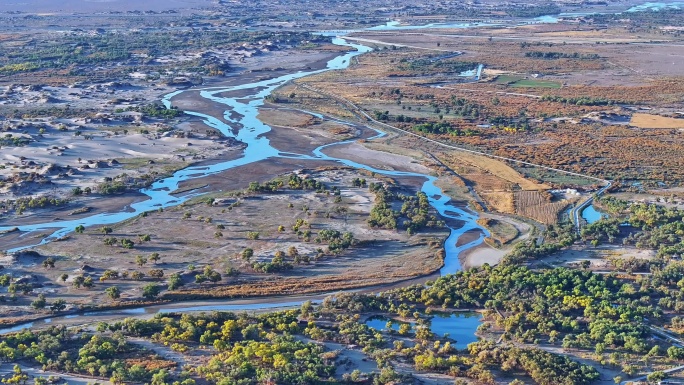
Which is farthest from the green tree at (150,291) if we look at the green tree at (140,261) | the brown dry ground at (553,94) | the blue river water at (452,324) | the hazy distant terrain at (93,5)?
the hazy distant terrain at (93,5)

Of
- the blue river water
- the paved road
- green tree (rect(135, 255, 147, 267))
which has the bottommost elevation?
the blue river water

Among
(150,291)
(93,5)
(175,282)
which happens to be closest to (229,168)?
(175,282)

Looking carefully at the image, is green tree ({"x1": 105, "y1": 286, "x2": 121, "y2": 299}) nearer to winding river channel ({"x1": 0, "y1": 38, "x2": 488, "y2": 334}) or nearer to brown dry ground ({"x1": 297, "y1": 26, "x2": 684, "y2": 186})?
winding river channel ({"x1": 0, "y1": 38, "x2": 488, "y2": 334})

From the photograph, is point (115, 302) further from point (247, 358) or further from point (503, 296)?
point (503, 296)

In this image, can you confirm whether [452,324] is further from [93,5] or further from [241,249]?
[93,5]

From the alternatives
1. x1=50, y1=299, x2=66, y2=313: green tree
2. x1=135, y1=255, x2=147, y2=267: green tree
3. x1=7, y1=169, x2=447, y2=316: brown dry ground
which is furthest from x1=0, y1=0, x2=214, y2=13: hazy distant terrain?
x1=50, y1=299, x2=66, y2=313: green tree

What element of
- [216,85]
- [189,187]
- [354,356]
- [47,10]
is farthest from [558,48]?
[47,10]

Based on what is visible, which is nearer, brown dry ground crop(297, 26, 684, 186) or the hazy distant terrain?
brown dry ground crop(297, 26, 684, 186)
